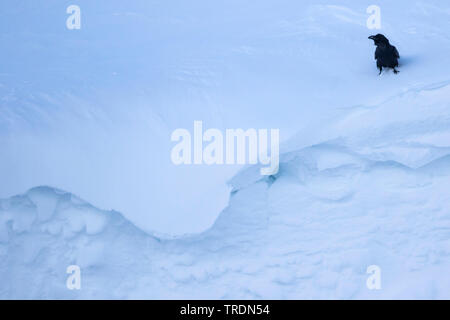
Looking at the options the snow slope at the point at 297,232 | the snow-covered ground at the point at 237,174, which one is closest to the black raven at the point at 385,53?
the snow-covered ground at the point at 237,174

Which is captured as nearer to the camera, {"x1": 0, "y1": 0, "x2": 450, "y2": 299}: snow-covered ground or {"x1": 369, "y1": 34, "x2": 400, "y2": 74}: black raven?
{"x1": 0, "y1": 0, "x2": 450, "y2": 299}: snow-covered ground

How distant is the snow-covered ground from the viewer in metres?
1.53

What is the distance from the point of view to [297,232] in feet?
5.16

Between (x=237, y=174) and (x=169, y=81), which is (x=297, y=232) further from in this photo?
(x=169, y=81)

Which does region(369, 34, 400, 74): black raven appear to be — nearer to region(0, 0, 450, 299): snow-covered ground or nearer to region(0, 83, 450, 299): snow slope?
region(0, 0, 450, 299): snow-covered ground

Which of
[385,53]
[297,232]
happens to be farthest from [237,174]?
[385,53]

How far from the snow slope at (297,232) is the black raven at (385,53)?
0.15 metres

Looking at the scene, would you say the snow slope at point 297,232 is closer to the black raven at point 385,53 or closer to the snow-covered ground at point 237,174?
the snow-covered ground at point 237,174

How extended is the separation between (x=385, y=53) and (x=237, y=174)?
0.71 metres

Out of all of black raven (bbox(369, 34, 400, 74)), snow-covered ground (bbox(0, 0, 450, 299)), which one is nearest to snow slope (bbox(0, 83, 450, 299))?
snow-covered ground (bbox(0, 0, 450, 299))

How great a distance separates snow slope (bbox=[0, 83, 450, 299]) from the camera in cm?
151

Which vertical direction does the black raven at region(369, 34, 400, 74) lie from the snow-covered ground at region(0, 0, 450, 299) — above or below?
above
